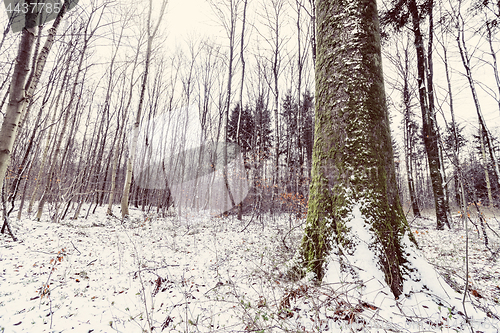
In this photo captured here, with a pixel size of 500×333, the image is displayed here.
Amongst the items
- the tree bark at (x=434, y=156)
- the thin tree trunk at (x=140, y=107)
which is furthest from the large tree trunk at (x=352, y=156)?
the thin tree trunk at (x=140, y=107)

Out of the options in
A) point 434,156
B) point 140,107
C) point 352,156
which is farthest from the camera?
point 140,107

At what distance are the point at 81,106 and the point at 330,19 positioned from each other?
1287 centimetres

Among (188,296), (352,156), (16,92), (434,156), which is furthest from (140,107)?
(434,156)

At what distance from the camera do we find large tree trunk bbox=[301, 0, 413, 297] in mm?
1944

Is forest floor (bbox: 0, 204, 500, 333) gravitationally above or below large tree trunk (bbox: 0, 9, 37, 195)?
below

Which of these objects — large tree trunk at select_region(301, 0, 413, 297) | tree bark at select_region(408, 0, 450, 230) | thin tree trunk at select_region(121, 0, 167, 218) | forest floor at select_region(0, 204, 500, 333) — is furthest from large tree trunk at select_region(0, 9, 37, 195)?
tree bark at select_region(408, 0, 450, 230)

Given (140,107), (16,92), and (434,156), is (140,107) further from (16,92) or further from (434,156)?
(434,156)

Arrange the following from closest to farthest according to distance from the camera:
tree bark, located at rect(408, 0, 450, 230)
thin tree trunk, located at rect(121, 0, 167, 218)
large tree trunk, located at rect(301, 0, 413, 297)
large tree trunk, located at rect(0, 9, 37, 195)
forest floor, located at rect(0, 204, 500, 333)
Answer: forest floor, located at rect(0, 204, 500, 333) → large tree trunk, located at rect(301, 0, 413, 297) → large tree trunk, located at rect(0, 9, 37, 195) → tree bark, located at rect(408, 0, 450, 230) → thin tree trunk, located at rect(121, 0, 167, 218)

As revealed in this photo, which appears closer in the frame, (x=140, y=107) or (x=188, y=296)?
(x=188, y=296)

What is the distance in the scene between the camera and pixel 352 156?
6.95 ft

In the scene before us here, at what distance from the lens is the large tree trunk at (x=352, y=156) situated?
1.94 m

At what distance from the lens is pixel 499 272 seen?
2.62m

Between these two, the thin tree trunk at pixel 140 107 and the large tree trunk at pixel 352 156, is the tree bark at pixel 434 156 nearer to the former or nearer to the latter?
the large tree trunk at pixel 352 156

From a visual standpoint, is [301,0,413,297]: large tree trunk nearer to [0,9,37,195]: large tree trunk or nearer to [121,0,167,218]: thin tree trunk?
[0,9,37,195]: large tree trunk
